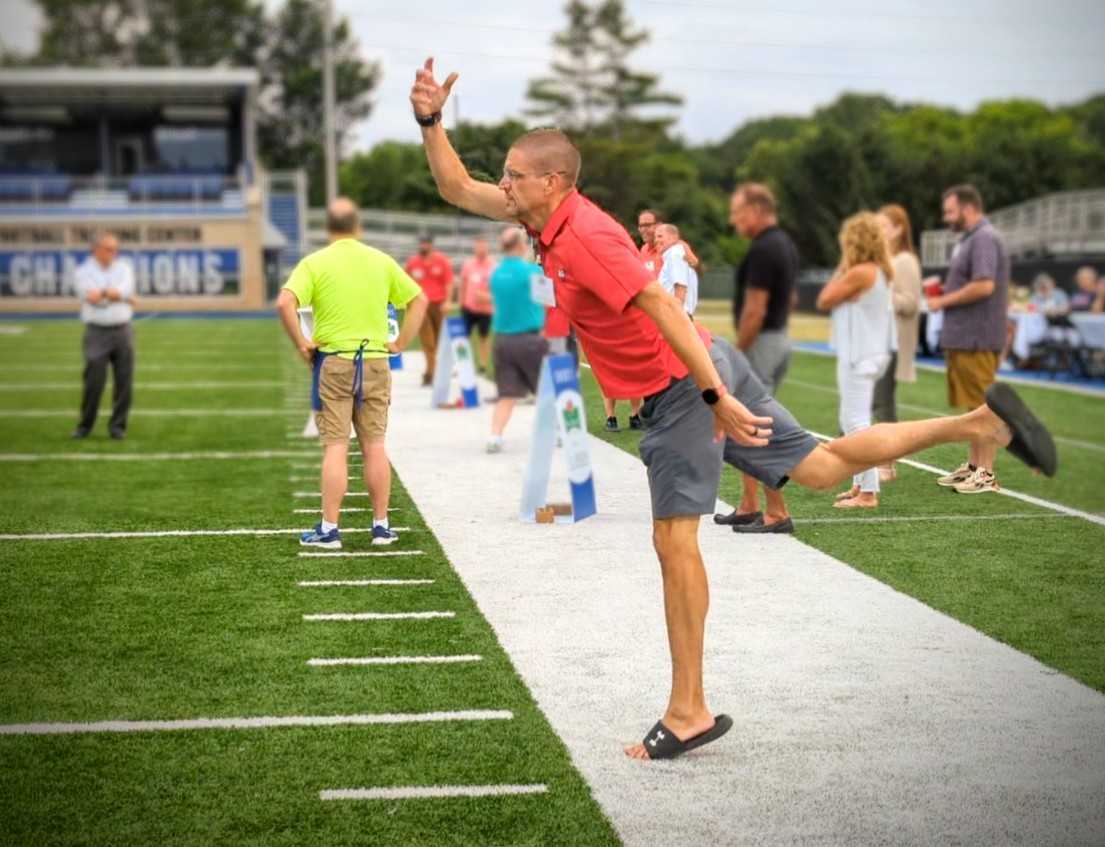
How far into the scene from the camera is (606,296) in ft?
15.4

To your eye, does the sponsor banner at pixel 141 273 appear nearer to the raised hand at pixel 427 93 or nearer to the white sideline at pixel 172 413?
the white sideline at pixel 172 413

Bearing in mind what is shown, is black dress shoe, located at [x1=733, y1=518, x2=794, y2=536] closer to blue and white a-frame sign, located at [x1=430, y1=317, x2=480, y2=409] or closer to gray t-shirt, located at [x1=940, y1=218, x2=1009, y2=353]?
gray t-shirt, located at [x1=940, y1=218, x2=1009, y2=353]

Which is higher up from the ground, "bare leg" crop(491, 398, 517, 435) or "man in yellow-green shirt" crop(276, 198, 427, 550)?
"man in yellow-green shirt" crop(276, 198, 427, 550)

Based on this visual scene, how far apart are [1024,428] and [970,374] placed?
5215mm

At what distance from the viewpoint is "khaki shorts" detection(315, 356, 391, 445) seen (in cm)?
855

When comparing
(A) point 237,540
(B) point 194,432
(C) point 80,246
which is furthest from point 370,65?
(A) point 237,540

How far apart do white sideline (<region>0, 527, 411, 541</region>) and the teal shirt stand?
4.89m

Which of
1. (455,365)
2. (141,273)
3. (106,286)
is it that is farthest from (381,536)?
(141,273)

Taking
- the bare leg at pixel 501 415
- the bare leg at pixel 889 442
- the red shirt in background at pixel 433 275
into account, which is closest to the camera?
the bare leg at pixel 889 442

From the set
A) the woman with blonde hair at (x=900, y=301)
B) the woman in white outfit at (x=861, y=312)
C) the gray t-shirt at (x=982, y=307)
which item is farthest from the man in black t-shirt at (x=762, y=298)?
the gray t-shirt at (x=982, y=307)

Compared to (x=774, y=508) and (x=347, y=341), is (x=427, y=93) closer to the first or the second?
(x=347, y=341)

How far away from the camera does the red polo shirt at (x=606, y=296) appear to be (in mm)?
4688

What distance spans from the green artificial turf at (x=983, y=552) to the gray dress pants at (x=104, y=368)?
8.15m

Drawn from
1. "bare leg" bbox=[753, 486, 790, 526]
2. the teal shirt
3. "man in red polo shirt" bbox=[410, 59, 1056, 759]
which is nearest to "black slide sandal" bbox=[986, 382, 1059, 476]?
"man in red polo shirt" bbox=[410, 59, 1056, 759]
